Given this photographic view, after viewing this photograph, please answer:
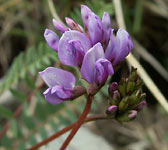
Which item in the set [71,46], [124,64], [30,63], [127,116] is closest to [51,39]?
[71,46]

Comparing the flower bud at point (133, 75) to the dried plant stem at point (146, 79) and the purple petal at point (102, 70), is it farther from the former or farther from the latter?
the dried plant stem at point (146, 79)

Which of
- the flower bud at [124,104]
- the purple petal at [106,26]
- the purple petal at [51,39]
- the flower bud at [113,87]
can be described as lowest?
the flower bud at [124,104]

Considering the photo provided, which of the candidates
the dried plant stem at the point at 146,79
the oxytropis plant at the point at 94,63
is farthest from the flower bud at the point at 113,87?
the dried plant stem at the point at 146,79

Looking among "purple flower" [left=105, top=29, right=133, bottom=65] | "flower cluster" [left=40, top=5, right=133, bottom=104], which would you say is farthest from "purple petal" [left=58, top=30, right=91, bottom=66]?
"purple flower" [left=105, top=29, right=133, bottom=65]

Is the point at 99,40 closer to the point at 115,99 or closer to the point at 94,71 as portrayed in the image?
the point at 94,71

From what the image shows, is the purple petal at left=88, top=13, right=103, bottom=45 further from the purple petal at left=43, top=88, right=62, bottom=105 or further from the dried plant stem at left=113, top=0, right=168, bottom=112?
the dried plant stem at left=113, top=0, right=168, bottom=112

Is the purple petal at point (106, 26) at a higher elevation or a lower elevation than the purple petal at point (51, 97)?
higher
